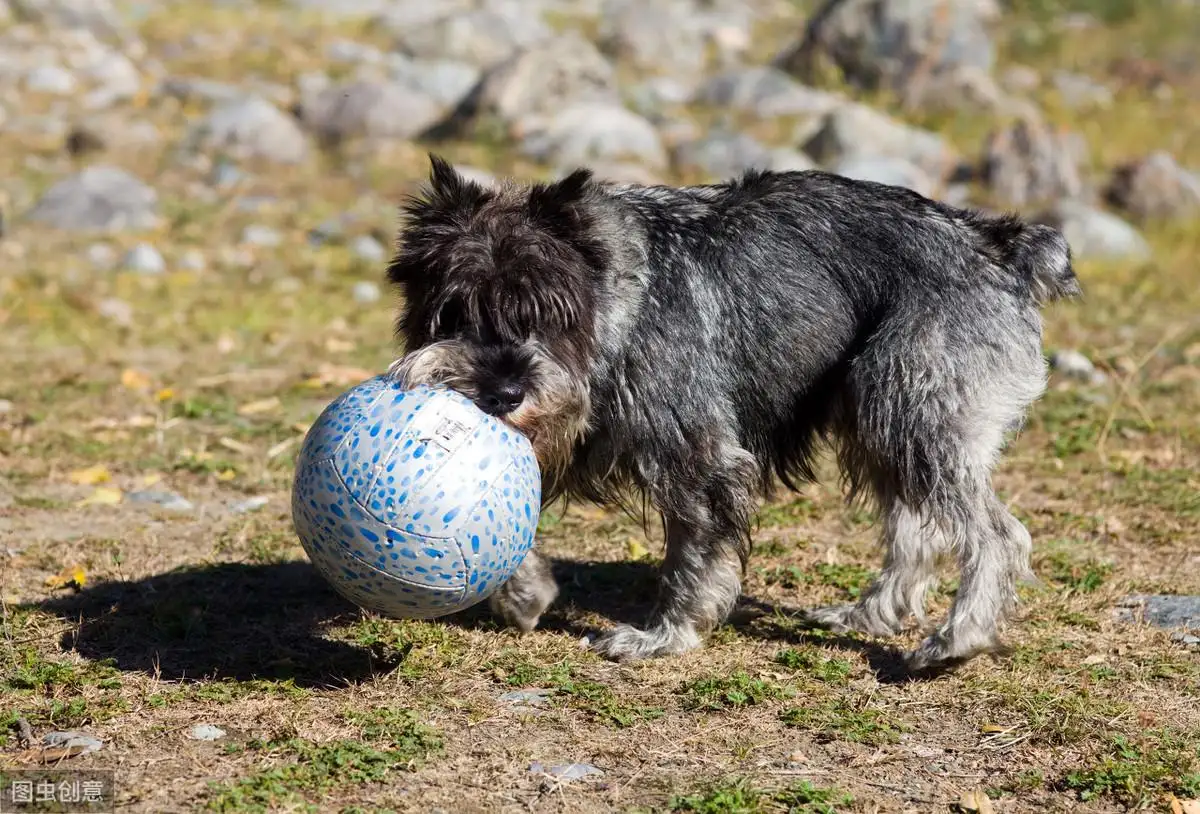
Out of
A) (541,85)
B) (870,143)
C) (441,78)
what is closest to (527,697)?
(870,143)

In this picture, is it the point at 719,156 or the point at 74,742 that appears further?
the point at 719,156

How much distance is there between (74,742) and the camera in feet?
15.2

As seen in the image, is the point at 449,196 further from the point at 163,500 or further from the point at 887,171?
the point at 887,171

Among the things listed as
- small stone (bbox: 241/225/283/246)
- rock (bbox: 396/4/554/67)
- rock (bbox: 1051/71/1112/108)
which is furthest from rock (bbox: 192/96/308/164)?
rock (bbox: 1051/71/1112/108)

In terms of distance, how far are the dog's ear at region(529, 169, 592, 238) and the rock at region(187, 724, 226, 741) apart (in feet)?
7.56

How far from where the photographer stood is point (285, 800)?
4.26m

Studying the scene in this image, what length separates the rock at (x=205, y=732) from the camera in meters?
4.75

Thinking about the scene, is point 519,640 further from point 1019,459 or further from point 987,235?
point 1019,459

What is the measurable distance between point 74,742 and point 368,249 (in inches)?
377

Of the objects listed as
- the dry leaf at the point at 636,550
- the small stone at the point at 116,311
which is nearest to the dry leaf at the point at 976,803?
the dry leaf at the point at 636,550

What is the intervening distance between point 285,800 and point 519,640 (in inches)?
68.1

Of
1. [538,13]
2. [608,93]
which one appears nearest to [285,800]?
[608,93]

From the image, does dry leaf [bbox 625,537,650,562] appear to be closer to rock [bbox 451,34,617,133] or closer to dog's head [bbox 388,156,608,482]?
dog's head [bbox 388,156,608,482]

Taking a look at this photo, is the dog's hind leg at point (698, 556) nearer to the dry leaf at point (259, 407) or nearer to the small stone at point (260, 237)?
the dry leaf at point (259, 407)
